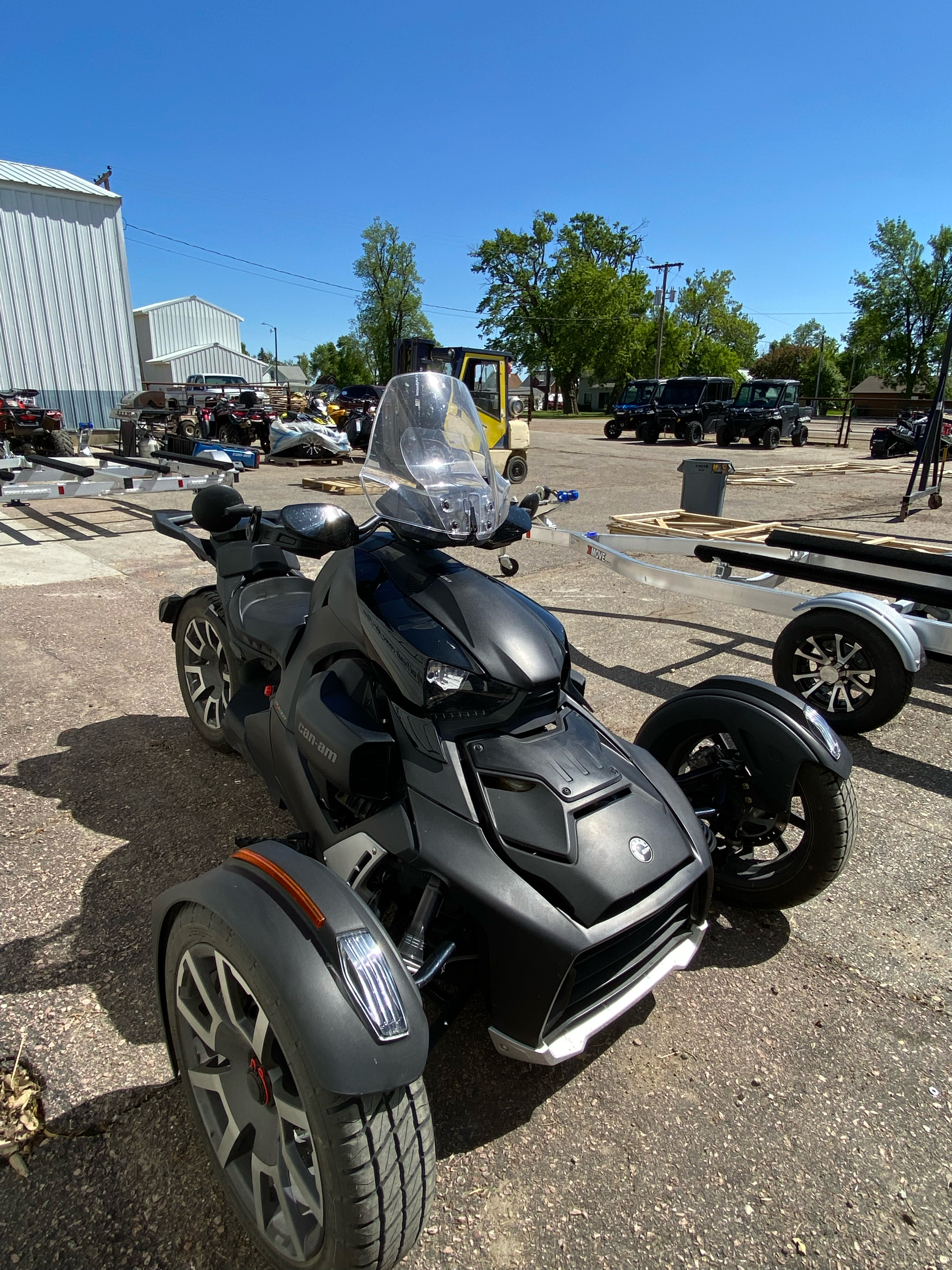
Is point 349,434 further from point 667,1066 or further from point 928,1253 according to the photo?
point 928,1253

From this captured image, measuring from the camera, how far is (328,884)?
63.2 inches

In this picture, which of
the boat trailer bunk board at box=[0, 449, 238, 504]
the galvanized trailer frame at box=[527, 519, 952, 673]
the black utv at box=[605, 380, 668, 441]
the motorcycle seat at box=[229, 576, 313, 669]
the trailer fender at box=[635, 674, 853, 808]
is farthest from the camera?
the black utv at box=[605, 380, 668, 441]

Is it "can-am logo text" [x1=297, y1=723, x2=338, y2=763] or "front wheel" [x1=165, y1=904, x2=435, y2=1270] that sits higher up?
"can-am logo text" [x1=297, y1=723, x2=338, y2=763]

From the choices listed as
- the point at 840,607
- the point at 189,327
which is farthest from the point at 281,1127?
the point at 189,327

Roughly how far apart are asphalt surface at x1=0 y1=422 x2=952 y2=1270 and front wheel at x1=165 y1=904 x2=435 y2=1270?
192 millimetres

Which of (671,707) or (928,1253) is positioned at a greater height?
(671,707)

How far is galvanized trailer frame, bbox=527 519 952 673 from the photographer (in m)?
3.88

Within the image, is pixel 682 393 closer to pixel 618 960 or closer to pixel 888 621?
pixel 888 621

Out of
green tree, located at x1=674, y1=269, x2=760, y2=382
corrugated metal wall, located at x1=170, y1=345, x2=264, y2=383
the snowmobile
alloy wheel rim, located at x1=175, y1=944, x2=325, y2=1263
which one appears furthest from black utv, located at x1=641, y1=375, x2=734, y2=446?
green tree, located at x1=674, y1=269, x2=760, y2=382

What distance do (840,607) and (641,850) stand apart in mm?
2679

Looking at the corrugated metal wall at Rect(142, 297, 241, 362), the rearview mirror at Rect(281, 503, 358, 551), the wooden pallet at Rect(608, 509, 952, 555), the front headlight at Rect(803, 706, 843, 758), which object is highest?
the corrugated metal wall at Rect(142, 297, 241, 362)

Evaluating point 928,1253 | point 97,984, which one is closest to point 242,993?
point 97,984

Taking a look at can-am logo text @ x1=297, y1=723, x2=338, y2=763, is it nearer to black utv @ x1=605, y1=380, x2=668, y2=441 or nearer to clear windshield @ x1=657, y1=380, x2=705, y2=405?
black utv @ x1=605, y1=380, x2=668, y2=441

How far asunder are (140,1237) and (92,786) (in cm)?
220
